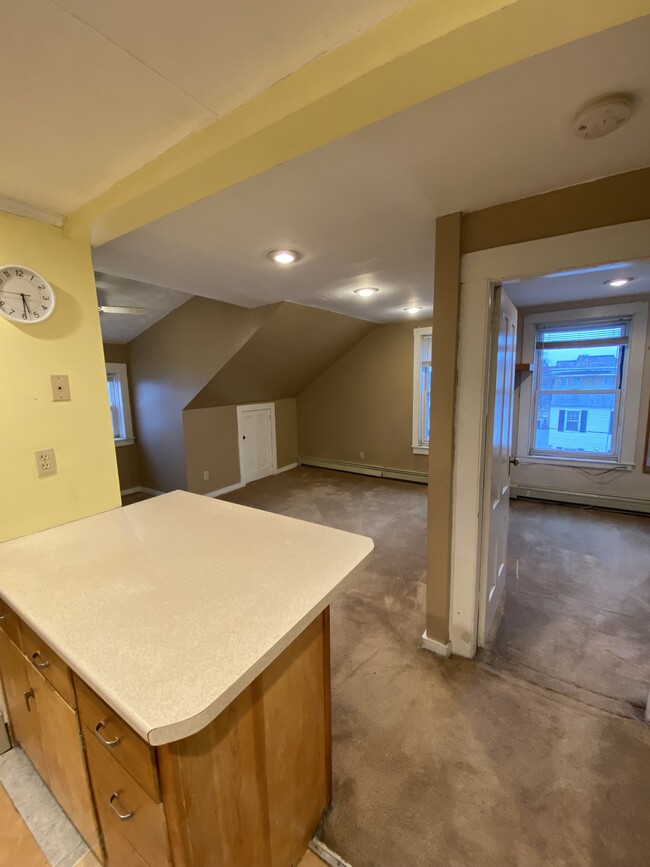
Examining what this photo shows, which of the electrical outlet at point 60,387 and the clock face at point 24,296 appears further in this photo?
the electrical outlet at point 60,387

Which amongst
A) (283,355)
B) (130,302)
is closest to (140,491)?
(130,302)

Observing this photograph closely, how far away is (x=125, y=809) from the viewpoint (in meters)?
0.82

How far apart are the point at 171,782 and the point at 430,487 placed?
4.83 feet

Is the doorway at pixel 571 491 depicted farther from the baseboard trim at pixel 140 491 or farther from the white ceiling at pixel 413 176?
the baseboard trim at pixel 140 491

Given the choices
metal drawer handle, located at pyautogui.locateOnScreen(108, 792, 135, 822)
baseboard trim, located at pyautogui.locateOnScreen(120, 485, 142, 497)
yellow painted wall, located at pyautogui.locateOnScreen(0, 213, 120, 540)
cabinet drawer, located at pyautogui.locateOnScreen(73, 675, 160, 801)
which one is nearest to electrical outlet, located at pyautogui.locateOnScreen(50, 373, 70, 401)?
yellow painted wall, located at pyautogui.locateOnScreen(0, 213, 120, 540)

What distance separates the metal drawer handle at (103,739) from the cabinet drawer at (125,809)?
0.18 feet

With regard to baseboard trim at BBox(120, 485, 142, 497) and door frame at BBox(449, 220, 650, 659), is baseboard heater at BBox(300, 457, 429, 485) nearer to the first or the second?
baseboard trim at BBox(120, 485, 142, 497)

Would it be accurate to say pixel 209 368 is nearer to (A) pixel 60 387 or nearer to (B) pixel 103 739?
(A) pixel 60 387

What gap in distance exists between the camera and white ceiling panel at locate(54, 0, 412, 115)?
701 millimetres

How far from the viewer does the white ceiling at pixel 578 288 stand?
2.64 meters

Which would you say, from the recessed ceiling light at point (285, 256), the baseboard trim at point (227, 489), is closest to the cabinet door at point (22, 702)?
the recessed ceiling light at point (285, 256)

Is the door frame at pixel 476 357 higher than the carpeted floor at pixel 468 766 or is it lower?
higher

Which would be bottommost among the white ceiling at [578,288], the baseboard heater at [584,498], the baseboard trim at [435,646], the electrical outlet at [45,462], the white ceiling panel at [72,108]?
the baseboard trim at [435,646]

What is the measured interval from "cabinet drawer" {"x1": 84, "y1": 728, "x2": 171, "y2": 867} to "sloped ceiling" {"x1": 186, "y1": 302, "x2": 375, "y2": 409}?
3.17 metres
